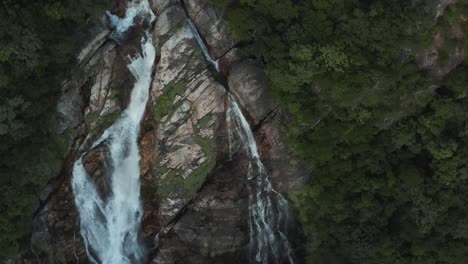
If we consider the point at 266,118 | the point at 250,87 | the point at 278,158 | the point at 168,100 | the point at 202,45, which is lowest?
the point at 278,158

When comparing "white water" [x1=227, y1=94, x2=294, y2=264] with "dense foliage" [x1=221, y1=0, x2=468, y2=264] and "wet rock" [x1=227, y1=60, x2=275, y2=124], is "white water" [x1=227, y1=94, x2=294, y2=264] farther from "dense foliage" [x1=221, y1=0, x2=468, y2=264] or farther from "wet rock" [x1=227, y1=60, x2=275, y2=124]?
"dense foliage" [x1=221, y1=0, x2=468, y2=264]

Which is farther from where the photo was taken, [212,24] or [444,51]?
[212,24]

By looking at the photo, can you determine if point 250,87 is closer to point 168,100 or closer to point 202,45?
point 202,45

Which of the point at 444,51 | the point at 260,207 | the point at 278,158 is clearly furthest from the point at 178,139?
the point at 444,51

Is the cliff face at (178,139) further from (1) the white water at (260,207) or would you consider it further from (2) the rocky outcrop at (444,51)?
(2) the rocky outcrop at (444,51)

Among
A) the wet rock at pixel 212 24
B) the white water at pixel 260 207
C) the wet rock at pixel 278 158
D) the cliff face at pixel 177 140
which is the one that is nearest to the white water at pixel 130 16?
the cliff face at pixel 177 140

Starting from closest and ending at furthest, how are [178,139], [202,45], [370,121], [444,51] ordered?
1. [444,51]
2. [370,121]
3. [202,45]
4. [178,139]

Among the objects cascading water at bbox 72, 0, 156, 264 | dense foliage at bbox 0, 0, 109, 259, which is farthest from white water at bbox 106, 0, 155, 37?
dense foliage at bbox 0, 0, 109, 259
